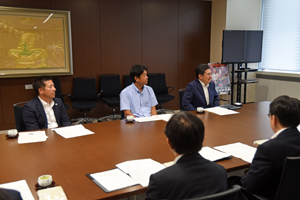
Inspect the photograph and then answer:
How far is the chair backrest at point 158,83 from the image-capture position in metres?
6.57

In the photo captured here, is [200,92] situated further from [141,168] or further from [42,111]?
[141,168]

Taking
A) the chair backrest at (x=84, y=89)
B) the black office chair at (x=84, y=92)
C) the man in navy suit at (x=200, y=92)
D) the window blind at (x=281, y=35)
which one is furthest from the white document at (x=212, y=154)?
the window blind at (x=281, y=35)

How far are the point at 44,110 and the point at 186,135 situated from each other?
232 cm

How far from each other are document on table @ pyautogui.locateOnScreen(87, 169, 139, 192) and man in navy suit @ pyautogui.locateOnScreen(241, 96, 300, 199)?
2.39ft

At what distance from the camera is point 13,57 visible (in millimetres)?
5543

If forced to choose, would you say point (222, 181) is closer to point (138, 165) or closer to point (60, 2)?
point (138, 165)

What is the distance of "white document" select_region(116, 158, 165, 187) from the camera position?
5.78ft

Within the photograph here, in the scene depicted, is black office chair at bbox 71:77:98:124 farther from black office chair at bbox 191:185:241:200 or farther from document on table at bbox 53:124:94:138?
black office chair at bbox 191:185:241:200

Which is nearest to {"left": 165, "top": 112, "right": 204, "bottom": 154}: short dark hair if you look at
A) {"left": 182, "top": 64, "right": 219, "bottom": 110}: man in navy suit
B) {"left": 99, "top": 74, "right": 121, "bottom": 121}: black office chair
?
{"left": 182, "top": 64, "right": 219, "bottom": 110}: man in navy suit

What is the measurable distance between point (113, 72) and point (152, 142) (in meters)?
4.23

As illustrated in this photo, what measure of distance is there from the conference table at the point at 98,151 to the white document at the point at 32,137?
2.0 inches

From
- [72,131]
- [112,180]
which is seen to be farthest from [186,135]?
[72,131]

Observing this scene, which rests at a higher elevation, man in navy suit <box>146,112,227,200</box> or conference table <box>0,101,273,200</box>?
man in navy suit <box>146,112,227,200</box>

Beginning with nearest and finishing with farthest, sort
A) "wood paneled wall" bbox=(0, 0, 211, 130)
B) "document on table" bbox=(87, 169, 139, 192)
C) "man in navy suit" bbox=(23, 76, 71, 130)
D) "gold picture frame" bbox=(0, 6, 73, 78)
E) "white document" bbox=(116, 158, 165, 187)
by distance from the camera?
"document on table" bbox=(87, 169, 139, 192) → "white document" bbox=(116, 158, 165, 187) → "man in navy suit" bbox=(23, 76, 71, 130) → "gold picture frame" bbox=(0, 6, 73, 78) → "wood paneled wall" bbox=(0, 0, 211, 130)
